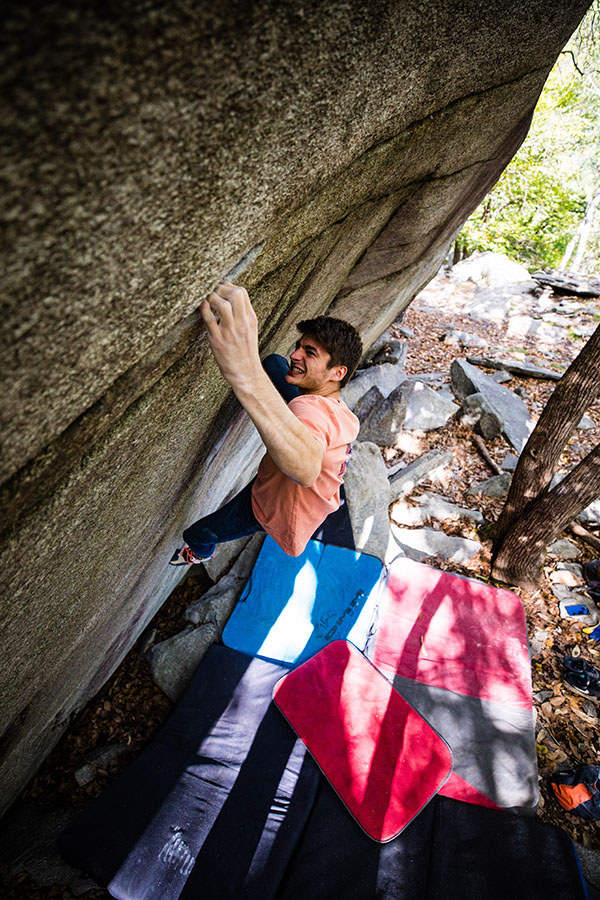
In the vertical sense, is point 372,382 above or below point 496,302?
above

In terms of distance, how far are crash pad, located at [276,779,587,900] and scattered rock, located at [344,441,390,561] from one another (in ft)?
8.40

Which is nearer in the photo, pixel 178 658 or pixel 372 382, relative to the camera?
pixel 178 658

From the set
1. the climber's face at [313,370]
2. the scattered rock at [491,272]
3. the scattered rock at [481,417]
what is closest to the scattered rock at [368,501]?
the scattered rock at [481,417]

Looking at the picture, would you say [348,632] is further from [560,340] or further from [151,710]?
[560,340]

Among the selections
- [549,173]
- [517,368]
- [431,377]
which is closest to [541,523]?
[431,377]

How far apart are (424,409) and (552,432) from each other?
3188 mm

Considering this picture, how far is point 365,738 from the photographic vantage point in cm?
368

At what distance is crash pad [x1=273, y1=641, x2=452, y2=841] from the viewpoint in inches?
131

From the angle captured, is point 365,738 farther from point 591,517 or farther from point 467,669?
point 591,517

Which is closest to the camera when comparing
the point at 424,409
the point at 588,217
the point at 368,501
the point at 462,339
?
the point at 368,501

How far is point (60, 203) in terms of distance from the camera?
0.79 m

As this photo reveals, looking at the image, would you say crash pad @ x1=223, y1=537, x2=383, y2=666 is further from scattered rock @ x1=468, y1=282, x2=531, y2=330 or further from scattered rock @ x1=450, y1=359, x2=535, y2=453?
scattered rock @ x1=468, y1=282, x2=531, y2=330

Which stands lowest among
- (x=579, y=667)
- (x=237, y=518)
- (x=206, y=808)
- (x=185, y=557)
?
(x=579, y=667)

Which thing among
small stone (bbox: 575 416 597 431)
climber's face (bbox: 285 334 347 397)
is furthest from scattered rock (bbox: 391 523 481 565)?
climber's face (bbox: 285 334 347 397)
